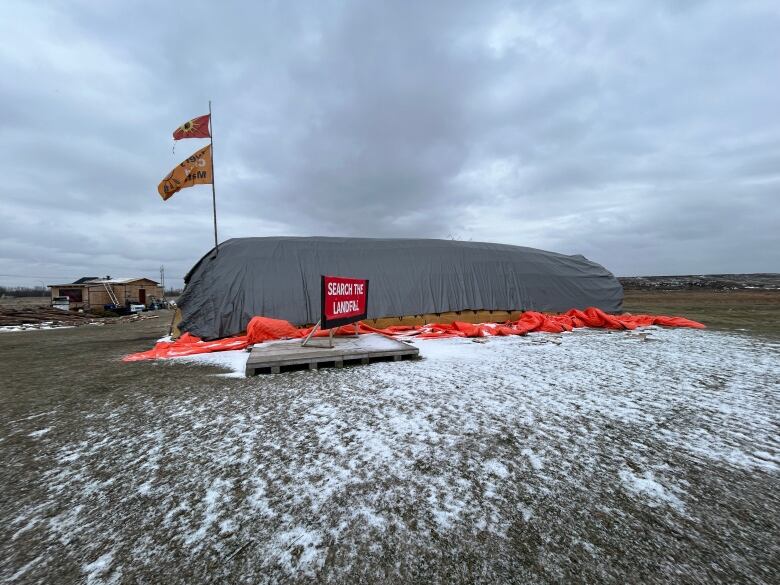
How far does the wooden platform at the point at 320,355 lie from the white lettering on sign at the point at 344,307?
0.78m

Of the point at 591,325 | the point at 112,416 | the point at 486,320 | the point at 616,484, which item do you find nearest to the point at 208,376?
the point at 112,416

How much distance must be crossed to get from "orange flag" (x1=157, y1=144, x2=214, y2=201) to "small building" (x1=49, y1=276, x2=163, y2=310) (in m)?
22.7

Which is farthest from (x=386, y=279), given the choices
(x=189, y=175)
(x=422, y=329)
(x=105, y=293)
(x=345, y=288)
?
(x=105, y=293)

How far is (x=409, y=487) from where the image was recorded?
93.3 inches

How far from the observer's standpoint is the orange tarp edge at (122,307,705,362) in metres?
7.91

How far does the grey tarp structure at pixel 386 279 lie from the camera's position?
30.8 ft

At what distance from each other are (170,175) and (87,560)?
1082 centimetres

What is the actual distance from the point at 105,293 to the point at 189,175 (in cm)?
2582

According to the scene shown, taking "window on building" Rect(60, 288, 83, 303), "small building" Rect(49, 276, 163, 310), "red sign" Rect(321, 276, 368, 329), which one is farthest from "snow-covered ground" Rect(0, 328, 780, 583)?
"window on building" Rect(60, 288, 83, 303)

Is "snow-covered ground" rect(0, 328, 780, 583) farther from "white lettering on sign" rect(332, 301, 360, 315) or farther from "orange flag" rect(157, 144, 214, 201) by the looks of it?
"orange flag" rect(157, 144, 214, 201)

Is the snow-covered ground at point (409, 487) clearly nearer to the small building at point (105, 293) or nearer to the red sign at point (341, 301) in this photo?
the red sign at point (341, 301)

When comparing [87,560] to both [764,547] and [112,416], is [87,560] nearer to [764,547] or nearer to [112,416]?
[112,416]

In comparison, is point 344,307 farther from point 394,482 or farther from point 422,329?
point 394,482

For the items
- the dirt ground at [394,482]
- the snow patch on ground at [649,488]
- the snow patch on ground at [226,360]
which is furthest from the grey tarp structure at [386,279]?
the snow patch on ground at [649,488]
